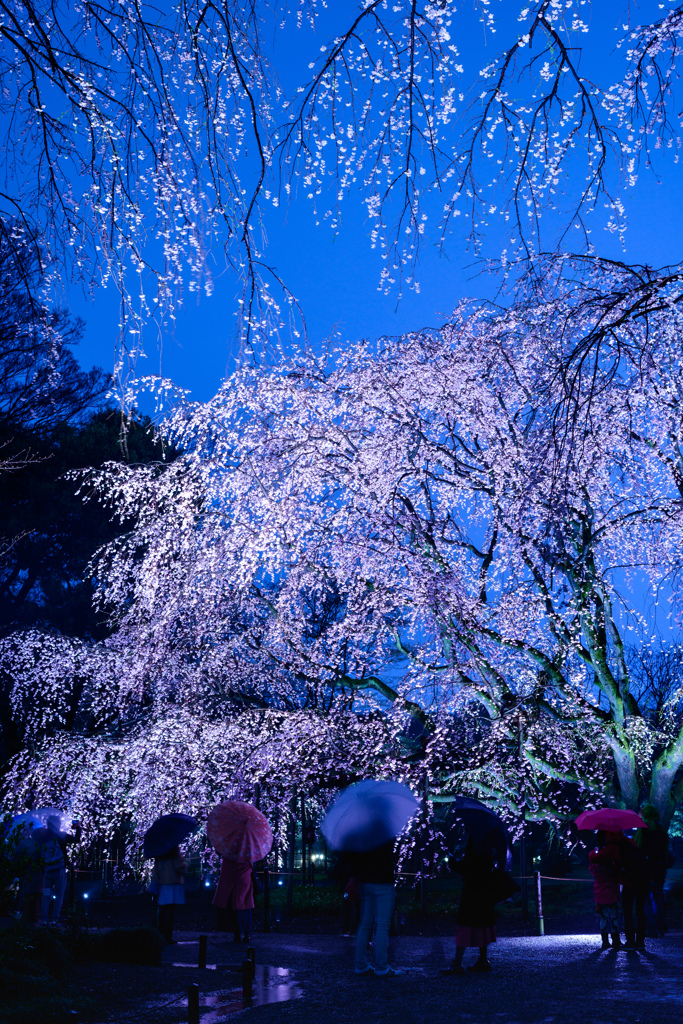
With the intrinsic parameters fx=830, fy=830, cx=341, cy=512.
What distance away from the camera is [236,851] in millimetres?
11922

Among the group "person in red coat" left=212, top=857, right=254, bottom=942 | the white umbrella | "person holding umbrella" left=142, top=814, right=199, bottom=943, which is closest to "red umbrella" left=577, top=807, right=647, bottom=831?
the white umbrella

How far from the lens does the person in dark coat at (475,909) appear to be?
8586 mm

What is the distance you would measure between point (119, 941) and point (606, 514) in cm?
860

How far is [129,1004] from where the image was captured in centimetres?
730

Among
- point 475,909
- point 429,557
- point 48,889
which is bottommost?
point 48,889

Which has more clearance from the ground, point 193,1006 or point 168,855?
point 168,855


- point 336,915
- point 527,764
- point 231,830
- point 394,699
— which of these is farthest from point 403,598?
point 336,915

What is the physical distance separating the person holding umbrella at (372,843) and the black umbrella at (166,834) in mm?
4431

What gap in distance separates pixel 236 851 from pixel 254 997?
13.8ft

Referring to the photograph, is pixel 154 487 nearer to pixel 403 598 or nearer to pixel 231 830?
pixel 403 598

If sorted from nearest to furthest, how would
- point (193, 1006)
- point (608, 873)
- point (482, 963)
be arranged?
point (193, 1006), point (482, 963), point (608, 873)

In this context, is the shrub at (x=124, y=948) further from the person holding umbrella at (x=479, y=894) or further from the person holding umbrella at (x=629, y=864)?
the person holding umbrella at (x=629, y=864)

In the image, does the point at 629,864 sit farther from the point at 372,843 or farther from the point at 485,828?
the point at 372,843

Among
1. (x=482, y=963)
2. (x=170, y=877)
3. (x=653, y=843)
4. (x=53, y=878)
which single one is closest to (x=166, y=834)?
(x=170, y=877)
